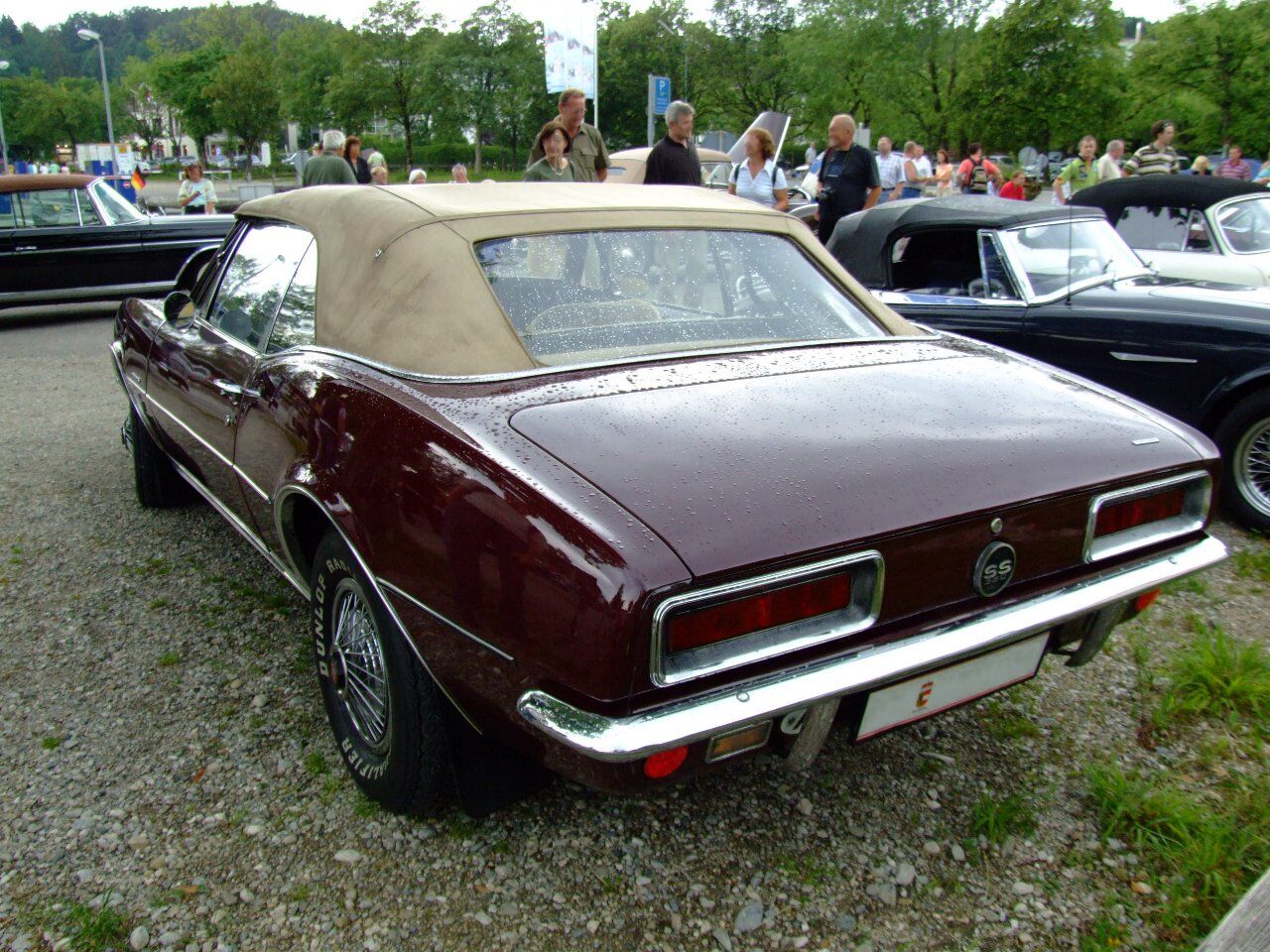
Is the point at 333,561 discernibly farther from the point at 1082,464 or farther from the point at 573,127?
the point at 573,127

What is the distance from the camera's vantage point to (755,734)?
5.85 ft

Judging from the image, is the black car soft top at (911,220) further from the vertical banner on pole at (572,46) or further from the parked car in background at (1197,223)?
the vertical banner on pole at (572,46)

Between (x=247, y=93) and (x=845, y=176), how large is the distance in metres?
50.5

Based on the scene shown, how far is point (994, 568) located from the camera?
6.38ft

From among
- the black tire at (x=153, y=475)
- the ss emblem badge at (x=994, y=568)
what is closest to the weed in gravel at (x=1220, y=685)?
the ss emblem badge at (x=994, y=568)

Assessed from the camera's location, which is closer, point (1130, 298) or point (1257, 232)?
point (1130, 298)

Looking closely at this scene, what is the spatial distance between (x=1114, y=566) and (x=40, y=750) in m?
2.71

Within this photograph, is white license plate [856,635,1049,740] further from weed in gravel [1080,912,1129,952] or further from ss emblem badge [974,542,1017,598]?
weed in gravel [1080,912,1129,952]

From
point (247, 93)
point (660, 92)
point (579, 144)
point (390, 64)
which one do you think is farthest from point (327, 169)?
point (390, 64)

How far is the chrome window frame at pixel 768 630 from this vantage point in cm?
161

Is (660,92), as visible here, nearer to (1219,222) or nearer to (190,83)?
(1219,222)

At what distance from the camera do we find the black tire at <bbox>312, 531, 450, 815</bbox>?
6.74 feet

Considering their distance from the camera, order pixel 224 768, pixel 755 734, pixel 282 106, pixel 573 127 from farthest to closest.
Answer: pixel 282 106
pixel 573 127
pixel 224 768
pixel 755 734

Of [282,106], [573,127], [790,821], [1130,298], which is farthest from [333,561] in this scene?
[282,106]
